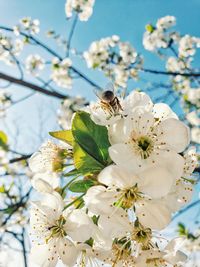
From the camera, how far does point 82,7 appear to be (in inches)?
270

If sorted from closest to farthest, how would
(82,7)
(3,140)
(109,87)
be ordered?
(109,87), (3,140), (82,7)

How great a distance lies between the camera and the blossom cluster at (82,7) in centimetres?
673

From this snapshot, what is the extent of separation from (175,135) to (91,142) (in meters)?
0.21

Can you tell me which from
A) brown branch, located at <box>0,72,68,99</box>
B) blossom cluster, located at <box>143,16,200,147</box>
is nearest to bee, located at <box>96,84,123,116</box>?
brown branch, located at <box>0,72,68,99</box>

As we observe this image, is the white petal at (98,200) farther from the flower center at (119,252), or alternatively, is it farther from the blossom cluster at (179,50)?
the blossom cluster at (179,50)

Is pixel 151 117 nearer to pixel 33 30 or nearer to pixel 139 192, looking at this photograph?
pixel 139 192

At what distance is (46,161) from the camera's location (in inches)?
47.2

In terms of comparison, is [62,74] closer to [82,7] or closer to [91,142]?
[82,7]

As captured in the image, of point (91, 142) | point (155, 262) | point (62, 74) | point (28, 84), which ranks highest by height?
point (62, 74)

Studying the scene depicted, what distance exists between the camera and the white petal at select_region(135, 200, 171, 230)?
909 millimetres

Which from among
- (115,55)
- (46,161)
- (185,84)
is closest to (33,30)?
(115,55)

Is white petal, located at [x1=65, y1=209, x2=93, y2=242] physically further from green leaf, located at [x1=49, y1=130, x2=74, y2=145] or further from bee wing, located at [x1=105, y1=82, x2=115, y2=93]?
bee wing, located at [x1=105, y1=82, x2=115, y2=93]

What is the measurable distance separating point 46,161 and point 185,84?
6115 mm

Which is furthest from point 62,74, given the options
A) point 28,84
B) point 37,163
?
point 37,163
